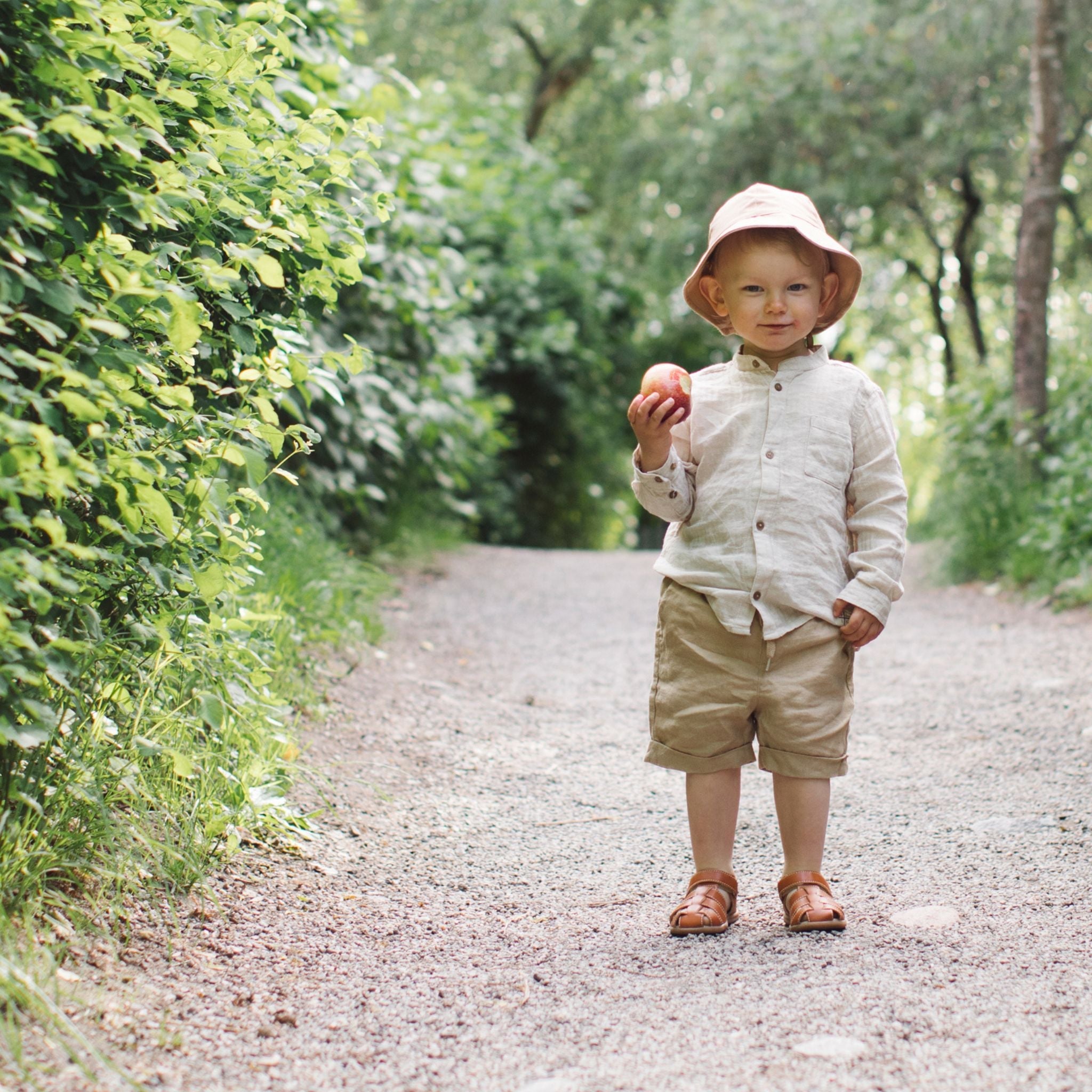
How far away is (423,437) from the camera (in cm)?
675

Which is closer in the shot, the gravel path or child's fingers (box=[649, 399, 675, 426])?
the gravel path

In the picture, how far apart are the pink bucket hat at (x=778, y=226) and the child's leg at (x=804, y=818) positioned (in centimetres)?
100

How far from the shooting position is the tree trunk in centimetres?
696

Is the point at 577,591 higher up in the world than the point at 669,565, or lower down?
lower down

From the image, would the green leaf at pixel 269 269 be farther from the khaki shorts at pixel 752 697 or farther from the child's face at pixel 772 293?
the khaki shorts at pixel 752 697

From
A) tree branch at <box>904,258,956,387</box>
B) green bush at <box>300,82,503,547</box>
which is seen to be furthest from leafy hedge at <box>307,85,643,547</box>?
tree branch at <box>904,258,956,387</box>

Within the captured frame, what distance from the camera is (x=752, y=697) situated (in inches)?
95.3

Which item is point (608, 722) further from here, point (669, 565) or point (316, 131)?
point (316, 131)

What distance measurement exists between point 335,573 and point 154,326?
287 centimetres

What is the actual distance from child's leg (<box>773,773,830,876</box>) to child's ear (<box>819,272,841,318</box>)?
1.03 m

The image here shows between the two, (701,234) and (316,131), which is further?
(701,234)

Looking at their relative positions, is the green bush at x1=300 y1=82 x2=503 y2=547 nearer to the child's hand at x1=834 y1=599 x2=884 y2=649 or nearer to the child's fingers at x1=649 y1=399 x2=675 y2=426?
the child's fingers at x1=649 y1=399 x2=675 y2=426

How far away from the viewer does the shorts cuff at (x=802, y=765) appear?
7.90 feet

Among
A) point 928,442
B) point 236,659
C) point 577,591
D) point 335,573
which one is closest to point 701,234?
point 928,442
